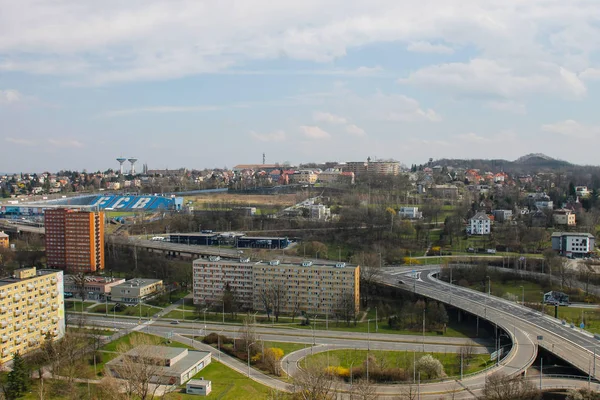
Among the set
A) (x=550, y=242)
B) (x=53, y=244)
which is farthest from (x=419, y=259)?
(x=53, y=244)

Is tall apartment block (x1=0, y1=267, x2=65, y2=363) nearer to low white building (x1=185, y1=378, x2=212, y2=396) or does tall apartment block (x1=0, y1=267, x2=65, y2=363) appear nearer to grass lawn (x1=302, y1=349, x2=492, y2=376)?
low white building (x1=185, y1=378, x2=212, y2=396)

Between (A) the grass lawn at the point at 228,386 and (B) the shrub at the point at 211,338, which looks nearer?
(A) the grass lawn at the point at 228,386

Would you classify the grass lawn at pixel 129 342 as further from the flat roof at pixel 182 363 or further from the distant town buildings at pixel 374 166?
the distant town buildings at pixel 374 166

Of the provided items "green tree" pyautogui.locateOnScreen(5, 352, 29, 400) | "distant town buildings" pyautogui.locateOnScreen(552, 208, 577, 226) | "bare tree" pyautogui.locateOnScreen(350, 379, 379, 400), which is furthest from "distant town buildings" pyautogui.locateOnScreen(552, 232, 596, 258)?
"green tree" pyautogui.locateOnScreen(5, 352, 29, 400)

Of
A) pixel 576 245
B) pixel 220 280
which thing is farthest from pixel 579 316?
pixel 220 280

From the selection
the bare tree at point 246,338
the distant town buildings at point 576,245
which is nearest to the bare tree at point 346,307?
the bare tree at point 246,338
